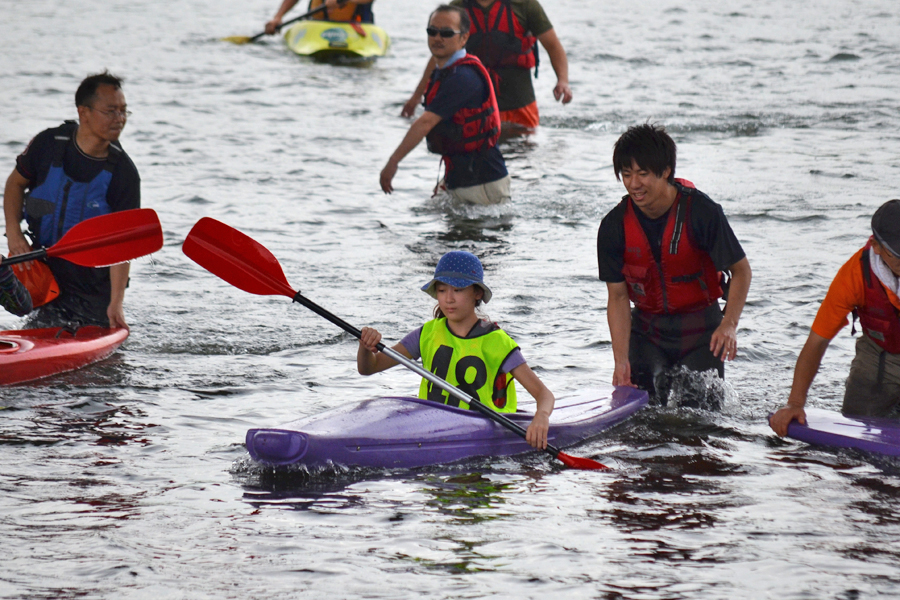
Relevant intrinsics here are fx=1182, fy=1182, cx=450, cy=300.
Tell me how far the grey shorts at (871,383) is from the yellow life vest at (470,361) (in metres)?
1.34

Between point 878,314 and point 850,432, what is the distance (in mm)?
497

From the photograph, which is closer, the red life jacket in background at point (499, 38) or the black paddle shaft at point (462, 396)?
the black paddle shaft at point (462, 396)

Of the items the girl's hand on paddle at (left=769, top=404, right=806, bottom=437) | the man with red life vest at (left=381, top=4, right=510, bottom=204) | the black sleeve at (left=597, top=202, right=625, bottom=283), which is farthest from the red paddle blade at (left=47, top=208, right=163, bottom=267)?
the girl's hand on paddle at (left=769, top=404, right=806, bottom=437)

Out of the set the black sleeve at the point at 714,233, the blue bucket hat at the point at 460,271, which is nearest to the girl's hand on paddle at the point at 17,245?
the blue bucket hat at the point at 460,271

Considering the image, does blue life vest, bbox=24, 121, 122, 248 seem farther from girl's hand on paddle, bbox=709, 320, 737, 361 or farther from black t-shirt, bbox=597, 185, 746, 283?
girl's hand on paddle, bbox=709, 320, 737, 361

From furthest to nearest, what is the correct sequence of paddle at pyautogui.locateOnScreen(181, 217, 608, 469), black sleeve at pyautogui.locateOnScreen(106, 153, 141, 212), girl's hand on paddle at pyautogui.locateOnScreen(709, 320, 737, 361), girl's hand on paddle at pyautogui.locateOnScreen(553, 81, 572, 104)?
girl's hand on paddle at pyautogui.locateOnScreen(553, 81, 572, 104) < black sleeve at pyautogui.locateOnScreen(106, 153, 141, 212) < paddle at pyautogui.locateOnScreen(181, 217, 608, 469) < girl's hand on paddle at pyautogui.locateOnScreen(709, 320, 737, 361)

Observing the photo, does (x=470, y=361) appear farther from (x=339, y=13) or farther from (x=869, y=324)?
(x=339, y=13)

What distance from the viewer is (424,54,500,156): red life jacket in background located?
7.19m

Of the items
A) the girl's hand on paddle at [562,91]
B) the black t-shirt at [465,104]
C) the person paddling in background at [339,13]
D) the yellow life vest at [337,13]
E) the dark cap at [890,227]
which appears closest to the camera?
the dark cap at [890,227]

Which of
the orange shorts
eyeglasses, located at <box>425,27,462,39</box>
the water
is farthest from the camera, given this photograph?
the orange shorts

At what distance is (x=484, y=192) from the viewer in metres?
7.94

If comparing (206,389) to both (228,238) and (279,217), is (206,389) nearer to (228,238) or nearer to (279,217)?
A: (228,238)

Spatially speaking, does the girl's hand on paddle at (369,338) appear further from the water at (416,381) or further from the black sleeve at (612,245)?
the black sleeve at (612,245)

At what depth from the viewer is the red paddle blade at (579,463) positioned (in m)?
4.25
